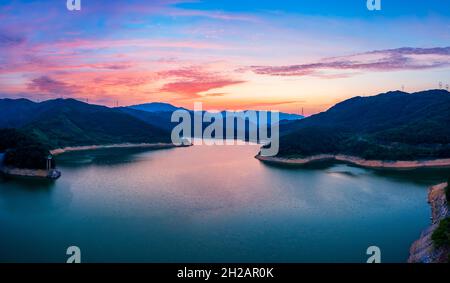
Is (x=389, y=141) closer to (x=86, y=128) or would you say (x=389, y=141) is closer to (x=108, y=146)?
(x=108, y=146)

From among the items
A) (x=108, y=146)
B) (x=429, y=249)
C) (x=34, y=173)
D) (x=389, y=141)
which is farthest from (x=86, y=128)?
(x=429, y=249)

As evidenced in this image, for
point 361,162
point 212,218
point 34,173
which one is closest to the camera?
point 212,218

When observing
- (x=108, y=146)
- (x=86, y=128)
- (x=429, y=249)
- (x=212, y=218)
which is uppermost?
(x=86, y=128)

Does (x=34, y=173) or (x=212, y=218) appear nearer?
(x=212, y=218)

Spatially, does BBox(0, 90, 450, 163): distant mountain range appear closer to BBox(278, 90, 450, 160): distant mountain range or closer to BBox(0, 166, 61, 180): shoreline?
BBox(278, 90, 450, 160): distant mountain range

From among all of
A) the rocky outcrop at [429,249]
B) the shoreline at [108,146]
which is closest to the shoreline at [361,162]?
the rocky outcrop at [429,249]

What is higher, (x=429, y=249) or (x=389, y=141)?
(x=389, y=141)

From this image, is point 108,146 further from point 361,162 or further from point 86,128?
point 361,162

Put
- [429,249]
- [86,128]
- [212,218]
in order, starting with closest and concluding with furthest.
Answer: [429,249], [212,218], [86,128]
